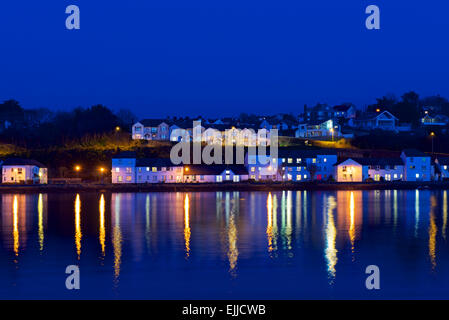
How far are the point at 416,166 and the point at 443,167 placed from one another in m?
3.04

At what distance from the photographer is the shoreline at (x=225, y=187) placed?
52781 millimetres

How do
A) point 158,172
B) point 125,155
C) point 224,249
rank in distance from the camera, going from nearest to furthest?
point 224,249, point 125,155, point 158,172

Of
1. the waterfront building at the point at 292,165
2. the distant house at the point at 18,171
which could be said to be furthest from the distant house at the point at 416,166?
the distant house at the point at 18,171

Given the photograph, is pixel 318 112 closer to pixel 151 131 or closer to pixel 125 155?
pixel 151 131

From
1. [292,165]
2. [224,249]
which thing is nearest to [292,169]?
[292,165]

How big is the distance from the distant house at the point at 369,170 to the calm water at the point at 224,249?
16125mm

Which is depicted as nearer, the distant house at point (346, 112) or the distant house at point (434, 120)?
the distant house at point (434, 120)

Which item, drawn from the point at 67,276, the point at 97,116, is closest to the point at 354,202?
the point at 67,276

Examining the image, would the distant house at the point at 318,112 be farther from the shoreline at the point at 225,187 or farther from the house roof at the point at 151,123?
the shoreline at the point at 225,187

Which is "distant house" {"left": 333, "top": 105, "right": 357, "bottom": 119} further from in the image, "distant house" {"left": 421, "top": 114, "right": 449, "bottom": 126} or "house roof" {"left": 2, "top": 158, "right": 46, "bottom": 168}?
"house roof" {"left": 2, "top": 158, "right": 46, "bottom": 168}

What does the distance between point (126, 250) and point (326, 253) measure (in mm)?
7414

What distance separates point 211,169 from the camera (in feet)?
187

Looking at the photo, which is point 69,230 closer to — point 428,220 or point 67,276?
point 67,276

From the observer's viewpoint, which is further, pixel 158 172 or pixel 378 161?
pixel 378 161
